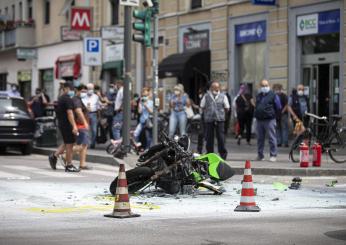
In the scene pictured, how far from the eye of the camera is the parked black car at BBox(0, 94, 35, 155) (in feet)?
73.5

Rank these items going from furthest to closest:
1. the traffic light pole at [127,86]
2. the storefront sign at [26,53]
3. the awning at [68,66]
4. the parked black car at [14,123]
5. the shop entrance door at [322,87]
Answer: the storefront sign at [26,53]
the awning at [68,66]
the shop entrance door at [322,87]
the parked black car at [14,123]
the traffic light pole at [127,86]

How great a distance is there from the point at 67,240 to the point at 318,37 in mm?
18198

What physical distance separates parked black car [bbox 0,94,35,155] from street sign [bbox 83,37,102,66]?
2.42m

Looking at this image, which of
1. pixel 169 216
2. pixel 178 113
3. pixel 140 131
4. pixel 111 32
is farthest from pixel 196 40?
pixel 169 216

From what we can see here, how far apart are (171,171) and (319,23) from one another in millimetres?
13619

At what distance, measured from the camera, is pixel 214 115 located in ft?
59.5

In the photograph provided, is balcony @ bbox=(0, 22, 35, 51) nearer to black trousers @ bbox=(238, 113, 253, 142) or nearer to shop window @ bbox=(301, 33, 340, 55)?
black trousers @ bbox=(238, 113, 253, 142)

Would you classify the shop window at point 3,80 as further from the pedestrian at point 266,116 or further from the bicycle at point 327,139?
the bicycle at point 327,139

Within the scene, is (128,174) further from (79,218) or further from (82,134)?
(82,134)

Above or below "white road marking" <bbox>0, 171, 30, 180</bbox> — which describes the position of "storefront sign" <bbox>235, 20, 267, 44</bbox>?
above

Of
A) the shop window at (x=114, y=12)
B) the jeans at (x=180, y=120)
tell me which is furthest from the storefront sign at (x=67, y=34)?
the jeans at (x=180, y=120)

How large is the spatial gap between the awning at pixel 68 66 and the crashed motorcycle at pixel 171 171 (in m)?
27.6

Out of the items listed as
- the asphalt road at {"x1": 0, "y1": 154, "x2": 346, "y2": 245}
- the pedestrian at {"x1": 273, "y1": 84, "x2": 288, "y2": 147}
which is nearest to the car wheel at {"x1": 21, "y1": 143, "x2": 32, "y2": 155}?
the pedestrian at {"x1": 273, "y1": 84, "x2": 288, "y2": 147}

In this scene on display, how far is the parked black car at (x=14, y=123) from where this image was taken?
22.4 m
